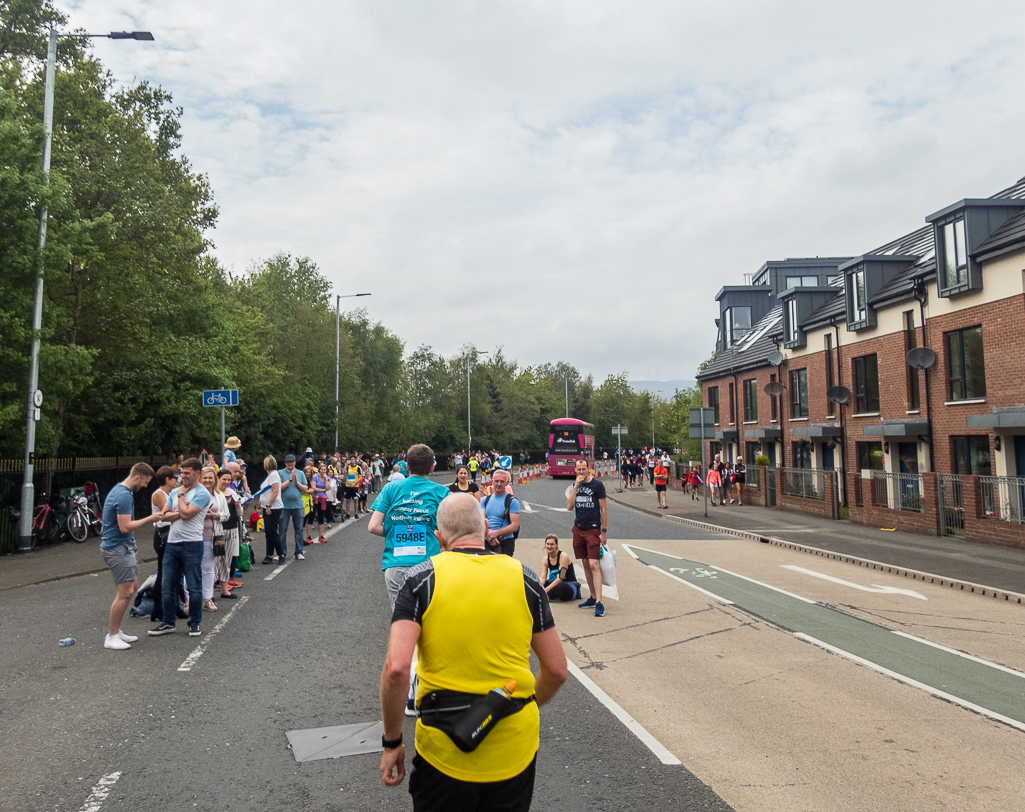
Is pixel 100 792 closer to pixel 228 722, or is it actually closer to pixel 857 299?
pixel 228 722

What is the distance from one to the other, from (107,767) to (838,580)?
11.4 meters

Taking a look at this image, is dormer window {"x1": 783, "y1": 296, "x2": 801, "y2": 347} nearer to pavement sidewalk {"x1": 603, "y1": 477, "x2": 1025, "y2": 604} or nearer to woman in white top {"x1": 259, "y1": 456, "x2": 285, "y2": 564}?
pavement sidewalk {"x1": 603, "y1": 477, "x2": 1025, "y2": 604}

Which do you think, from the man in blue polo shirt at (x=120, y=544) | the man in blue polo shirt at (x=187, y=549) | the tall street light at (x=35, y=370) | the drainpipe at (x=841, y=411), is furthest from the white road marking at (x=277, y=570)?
the drainpipe at (x=841, y=411)

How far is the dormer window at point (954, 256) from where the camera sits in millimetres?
18891

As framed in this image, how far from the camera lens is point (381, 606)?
390 inches

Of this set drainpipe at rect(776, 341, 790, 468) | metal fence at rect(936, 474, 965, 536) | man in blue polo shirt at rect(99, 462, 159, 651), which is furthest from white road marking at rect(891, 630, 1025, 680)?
drainpipe at rect(776, 341, 790, 468)

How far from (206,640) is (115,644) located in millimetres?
850

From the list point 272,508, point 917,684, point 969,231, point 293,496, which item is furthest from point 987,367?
point 272,508

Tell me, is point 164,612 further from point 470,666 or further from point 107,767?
point 470,666

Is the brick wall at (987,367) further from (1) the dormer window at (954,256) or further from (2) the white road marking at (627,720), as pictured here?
(2) the white road marking at (627,720)

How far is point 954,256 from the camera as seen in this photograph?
1939 cm

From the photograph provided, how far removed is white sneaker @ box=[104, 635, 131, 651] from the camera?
7.67 metres

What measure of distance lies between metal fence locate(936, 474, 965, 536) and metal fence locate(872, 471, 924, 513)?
0.96 meters

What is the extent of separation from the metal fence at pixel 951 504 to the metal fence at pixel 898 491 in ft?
3.15
